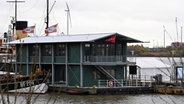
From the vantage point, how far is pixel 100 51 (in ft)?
148

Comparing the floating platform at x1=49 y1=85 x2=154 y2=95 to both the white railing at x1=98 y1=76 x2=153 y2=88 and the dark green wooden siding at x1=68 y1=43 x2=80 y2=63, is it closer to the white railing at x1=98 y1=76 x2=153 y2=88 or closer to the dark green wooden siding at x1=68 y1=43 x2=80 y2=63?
the white railing at x1=98 y1=76 x2=153 y2=88

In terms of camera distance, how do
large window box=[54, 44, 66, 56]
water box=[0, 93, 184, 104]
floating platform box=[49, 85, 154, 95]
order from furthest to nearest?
large window box=[54, 44, 66, 56]
floating platform box=[49, 85, 154, 95]
water box=[0, 93, 184, 104]

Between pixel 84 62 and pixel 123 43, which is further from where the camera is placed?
pixel 123 43

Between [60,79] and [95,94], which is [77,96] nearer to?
[95,94]

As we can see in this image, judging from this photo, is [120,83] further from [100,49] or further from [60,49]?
[60,49]

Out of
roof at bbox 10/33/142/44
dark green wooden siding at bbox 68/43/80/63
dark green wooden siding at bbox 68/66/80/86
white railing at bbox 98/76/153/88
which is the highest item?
roof at bbox 10/33/142/44

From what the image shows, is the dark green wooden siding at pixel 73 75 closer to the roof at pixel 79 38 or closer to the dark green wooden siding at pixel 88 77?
the dark green wooden siding at pixel 88 77

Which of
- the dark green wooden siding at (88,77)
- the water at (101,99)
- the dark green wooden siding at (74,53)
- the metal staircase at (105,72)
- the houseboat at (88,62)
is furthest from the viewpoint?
the dark green wooden siding at (74,53)

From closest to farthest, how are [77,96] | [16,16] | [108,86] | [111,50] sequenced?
[77,96] → [108,86] → [111,50] → [16,16]

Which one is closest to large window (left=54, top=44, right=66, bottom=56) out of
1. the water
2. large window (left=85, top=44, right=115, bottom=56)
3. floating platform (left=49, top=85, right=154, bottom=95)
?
large window (left=85, top=44, right=115, bottom=56)

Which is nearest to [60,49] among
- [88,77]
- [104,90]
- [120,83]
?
[88,77]

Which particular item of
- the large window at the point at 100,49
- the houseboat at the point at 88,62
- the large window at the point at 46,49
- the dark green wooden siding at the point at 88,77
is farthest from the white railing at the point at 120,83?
the large window at the point at 46,49

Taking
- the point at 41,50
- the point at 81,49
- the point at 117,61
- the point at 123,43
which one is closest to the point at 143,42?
the point at 123,43

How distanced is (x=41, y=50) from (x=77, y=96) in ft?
34.3
